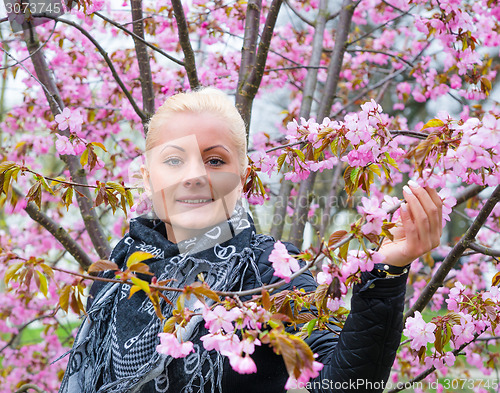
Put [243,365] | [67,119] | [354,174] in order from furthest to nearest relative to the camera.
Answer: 1. [67,119]
2. [354,174]
3. [243,365]

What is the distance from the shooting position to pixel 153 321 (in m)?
1.34

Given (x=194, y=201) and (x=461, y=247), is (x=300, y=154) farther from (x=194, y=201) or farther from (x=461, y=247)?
(x=461, y=247)

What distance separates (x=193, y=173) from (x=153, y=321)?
0.40 metres

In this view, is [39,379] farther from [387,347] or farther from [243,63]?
[387,347]

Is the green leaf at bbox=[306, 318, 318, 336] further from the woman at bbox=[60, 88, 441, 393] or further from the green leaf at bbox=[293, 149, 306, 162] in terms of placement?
the green leaf at bbox=[293, 149, 306, 162]

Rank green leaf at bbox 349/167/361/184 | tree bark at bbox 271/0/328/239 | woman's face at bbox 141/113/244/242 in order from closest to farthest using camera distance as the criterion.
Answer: green leaf at bbox 349/167/361/184, woman's face at bbox 141/113/244/242, tree bark at bbox 271/0/328/239

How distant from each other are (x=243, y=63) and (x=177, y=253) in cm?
110

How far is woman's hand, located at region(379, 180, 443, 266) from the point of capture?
0.95 metres

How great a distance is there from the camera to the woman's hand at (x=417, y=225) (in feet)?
3.12

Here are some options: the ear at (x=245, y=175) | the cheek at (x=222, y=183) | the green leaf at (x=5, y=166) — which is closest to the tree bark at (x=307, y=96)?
the ear at (x=245, y=175)

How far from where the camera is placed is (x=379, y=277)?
38.7 inches

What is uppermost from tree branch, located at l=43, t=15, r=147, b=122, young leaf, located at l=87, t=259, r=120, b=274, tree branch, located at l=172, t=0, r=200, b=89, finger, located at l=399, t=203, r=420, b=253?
tree branch, located at l=172, t=0, r=200, b=89

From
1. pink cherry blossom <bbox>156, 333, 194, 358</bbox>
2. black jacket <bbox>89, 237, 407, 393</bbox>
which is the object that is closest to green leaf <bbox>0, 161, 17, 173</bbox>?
pink cherry blossom <bbox>156, 333, 194, 358</bbox>

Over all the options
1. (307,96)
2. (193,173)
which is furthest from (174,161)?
(307,96)
